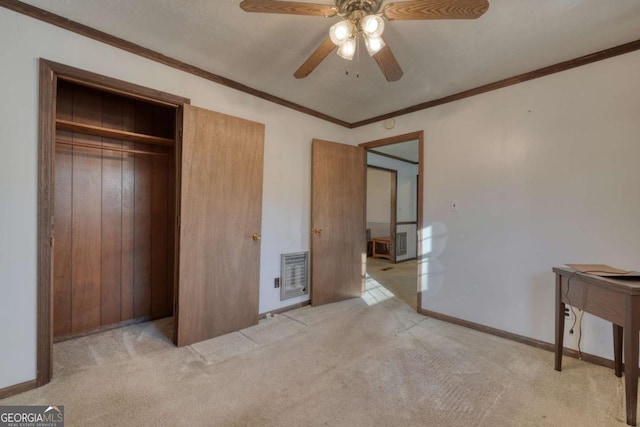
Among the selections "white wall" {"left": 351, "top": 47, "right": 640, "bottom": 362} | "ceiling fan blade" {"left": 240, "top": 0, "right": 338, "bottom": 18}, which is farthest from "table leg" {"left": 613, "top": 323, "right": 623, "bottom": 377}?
"ceiling fan blade" {"left": 240, "top": 0, "right": 338, "bottom": 18}

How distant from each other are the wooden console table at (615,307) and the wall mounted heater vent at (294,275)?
7.65 ft

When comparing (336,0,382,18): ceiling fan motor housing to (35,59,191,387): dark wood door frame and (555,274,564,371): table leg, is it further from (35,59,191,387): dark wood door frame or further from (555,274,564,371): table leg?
(555,274,564,371): table leg

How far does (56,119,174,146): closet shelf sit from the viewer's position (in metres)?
2.22

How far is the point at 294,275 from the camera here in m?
3.22

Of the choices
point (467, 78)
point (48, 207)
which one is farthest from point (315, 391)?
point (467, 78)

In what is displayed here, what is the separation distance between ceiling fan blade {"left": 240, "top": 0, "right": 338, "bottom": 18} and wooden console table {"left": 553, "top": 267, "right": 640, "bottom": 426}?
2.19 metres

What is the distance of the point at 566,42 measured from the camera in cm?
198

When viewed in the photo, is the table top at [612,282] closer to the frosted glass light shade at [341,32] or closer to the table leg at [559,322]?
the table leg at [559,322]

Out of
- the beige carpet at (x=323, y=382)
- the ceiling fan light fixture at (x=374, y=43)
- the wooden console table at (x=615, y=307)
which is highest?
the ceiling fan light fixture at (x=374, y=43)

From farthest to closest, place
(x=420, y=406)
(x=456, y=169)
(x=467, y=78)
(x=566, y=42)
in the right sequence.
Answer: (x=456, y=169), (x=467, y=78), (x=566, y=42), (x=420, y=406)

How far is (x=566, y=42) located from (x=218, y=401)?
11.2 ft

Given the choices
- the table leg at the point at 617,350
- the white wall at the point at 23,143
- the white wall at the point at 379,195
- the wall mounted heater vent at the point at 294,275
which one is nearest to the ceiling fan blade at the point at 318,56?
the white wall at the point at 23,143

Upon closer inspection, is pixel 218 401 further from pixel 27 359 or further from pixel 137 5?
pixel 137 5

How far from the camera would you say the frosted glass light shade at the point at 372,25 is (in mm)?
1404
